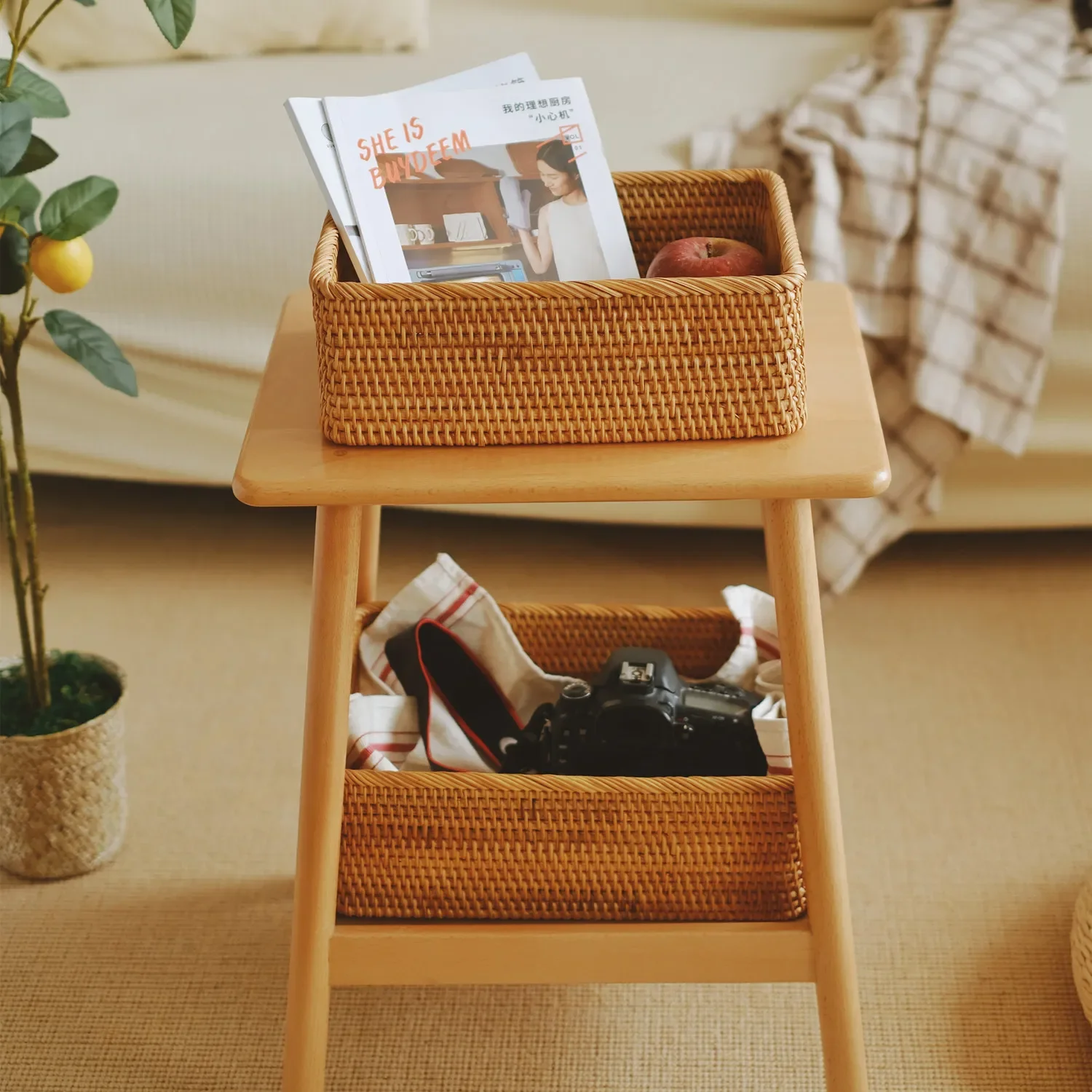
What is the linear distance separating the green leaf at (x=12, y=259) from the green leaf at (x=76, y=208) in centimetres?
2

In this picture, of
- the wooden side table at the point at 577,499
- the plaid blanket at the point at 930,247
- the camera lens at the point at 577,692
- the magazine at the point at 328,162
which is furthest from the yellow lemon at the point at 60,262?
the plaid blanket at the point at 930,247

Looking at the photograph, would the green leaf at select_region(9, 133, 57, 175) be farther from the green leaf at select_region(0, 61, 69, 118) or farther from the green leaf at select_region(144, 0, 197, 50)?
the green leaf at select_region(144, 0, 197, 50)

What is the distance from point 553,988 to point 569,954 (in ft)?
0.69

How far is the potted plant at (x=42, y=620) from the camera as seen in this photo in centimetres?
96

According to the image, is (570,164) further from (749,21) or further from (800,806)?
(749,21)

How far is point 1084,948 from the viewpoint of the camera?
1.01 meters

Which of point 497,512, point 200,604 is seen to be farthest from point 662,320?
point 200,604

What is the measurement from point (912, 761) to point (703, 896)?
18.8 inches

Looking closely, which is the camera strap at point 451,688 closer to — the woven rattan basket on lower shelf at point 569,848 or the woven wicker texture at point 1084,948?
the woven rattan basket on lower shelf at point 569,848

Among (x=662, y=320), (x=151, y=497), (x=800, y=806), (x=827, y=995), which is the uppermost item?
(x=662, y=320)

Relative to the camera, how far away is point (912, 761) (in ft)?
4.39

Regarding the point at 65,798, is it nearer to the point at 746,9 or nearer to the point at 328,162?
the point at 328,162

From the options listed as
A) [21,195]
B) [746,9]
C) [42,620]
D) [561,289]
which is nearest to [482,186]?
[561,289]

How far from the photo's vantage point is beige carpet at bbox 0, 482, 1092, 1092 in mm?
1037
